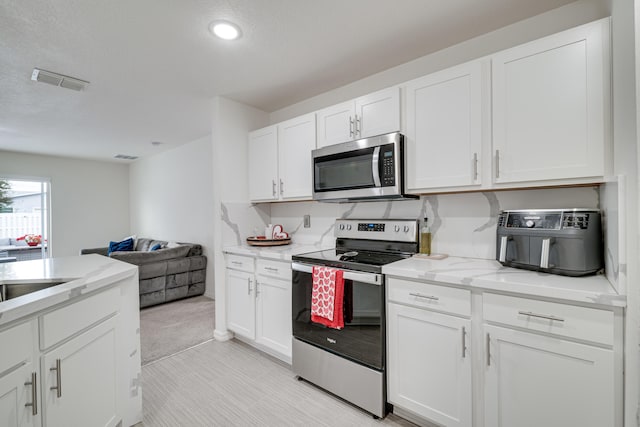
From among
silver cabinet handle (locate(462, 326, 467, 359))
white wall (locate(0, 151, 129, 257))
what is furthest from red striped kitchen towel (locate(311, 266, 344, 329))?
white wall (locate(0, 151, 129, 257))

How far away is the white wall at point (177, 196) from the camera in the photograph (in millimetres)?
4641

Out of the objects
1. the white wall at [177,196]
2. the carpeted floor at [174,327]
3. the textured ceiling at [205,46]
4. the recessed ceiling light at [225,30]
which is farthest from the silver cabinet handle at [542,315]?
the white wall at [177,196]

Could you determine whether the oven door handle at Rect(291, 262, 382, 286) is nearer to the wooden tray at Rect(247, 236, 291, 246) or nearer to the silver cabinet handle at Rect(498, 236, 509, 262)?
the silver cabinet handle at Rect(498, 236, 509, 262)

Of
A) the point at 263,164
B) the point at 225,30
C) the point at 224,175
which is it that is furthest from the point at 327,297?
the point at 225,30

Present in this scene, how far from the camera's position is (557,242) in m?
1.43

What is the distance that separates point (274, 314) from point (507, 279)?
5.74 ft

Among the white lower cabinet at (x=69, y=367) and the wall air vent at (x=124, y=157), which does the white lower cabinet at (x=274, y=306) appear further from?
the wall air vent at (x=124, y=157)

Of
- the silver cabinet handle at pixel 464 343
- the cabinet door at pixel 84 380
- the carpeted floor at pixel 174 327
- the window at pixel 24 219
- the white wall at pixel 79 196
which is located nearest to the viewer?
the cabinet door at pixel 84 380

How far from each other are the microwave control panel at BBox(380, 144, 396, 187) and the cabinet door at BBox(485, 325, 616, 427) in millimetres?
1037

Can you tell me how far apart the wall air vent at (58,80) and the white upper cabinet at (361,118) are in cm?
216

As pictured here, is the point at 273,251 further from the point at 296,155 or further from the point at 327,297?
the point at 296,155

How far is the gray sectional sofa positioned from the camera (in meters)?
3.98

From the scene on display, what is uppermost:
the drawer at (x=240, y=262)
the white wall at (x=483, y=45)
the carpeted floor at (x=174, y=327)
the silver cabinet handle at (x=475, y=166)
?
the white wall at (x=483, y=45)

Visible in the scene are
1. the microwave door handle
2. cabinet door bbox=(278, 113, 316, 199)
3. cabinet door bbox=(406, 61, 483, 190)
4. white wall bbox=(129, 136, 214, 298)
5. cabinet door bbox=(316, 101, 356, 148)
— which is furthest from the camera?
white wall bbox=(129, 136, 214, 298)
